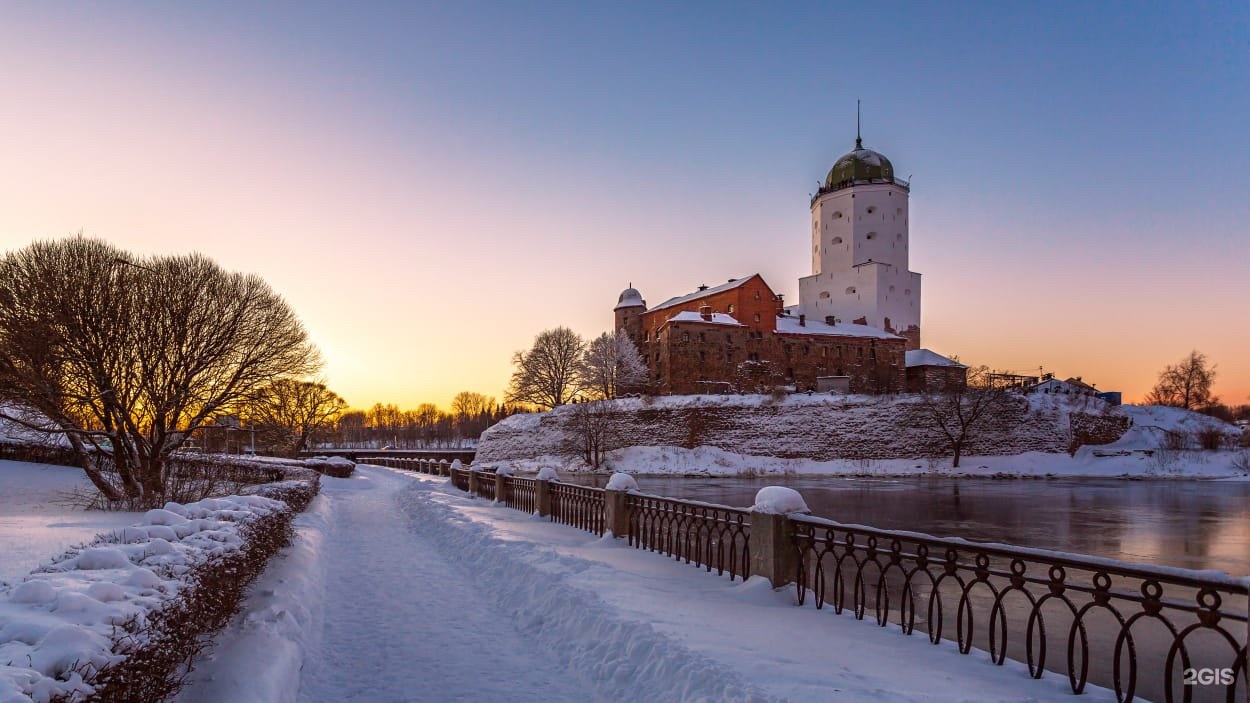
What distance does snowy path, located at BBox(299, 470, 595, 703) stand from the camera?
554 centimetres

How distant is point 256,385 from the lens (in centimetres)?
2375

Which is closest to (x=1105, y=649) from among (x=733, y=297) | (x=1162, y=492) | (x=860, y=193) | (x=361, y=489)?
(x=361, y=489)

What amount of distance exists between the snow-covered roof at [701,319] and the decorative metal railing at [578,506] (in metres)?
48.8

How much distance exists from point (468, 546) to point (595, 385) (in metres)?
58.6

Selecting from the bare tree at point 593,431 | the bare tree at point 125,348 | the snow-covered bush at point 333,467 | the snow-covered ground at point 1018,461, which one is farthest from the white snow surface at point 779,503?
the bare tree at point 593,431

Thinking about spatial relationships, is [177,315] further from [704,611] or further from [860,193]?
[860,193]

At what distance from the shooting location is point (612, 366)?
69.6 m

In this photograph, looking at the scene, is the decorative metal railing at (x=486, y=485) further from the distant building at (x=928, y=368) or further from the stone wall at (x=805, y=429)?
the distant building at (x=928, y=368)

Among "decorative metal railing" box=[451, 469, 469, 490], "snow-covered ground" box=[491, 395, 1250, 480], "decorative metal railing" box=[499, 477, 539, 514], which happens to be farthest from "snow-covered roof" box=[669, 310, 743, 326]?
"decorative metal railing" box=[499, 477, 539, 514]

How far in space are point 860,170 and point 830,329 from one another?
20.0 metres

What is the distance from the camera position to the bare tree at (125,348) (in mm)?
17734

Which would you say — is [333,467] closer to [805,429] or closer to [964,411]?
[805,429]

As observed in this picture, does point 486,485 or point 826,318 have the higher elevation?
point 826,318

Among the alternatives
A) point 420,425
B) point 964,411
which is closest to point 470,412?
point 420,425
